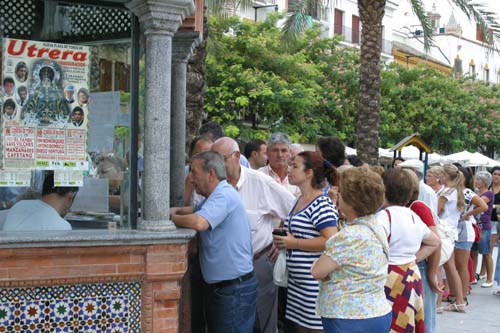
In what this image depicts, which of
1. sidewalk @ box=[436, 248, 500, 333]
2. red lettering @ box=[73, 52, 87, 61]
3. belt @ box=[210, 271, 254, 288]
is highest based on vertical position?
red lettering @ box=[73, 52, 87, 61]

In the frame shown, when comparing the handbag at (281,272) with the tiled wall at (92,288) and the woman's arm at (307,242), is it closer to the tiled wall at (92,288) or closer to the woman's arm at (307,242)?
the woman's arm at (307,242)

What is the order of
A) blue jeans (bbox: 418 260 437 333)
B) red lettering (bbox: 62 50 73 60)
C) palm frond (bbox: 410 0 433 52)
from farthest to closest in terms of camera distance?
Answer: palm frond (bbox: 410 0 433 52), blue jeans (bbox: 418 260 437 333), red lettering (bbox: 62 50 73 60)

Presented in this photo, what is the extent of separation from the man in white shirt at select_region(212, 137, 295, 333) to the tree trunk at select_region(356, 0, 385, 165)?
→ 7900 mm

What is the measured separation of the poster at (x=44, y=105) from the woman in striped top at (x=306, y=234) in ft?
5.16

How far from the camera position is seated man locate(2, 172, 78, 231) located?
15.6 ft

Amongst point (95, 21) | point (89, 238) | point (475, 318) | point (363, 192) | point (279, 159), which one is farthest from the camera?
point (475, 318)

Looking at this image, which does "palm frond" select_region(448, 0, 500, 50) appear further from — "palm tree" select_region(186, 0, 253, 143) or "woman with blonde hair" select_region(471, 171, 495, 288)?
"palm tree" select_region(186, 0, 253, 143)

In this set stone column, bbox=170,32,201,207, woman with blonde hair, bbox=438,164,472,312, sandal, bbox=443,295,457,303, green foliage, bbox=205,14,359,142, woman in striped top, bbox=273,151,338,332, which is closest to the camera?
woman in striped top, bbox=273,151,338,332

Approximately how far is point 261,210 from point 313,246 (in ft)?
2.96

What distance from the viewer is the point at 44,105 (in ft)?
16.0

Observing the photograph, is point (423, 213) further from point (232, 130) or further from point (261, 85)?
point (261, 85)

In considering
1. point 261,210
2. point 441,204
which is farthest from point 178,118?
point 441,204

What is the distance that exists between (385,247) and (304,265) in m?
0.81

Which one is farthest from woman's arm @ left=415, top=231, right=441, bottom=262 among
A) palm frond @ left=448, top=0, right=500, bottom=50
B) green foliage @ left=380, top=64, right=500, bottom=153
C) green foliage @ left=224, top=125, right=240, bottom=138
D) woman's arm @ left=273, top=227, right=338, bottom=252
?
green foliage @ left=380, top=64, right=500, bottom=153
